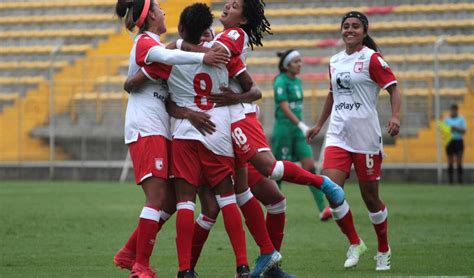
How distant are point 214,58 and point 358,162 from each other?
95.2 inches

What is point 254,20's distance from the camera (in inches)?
331

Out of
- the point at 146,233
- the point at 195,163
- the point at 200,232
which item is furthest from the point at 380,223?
the point at 146,233

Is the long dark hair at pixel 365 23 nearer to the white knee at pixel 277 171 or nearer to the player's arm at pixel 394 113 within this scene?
the player's arm at pixel 394 113

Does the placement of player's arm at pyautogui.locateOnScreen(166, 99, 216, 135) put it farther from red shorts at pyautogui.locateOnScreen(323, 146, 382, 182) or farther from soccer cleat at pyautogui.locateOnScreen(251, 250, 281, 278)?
red shorts at pyautogui.locateOnScreen(323, 146, 382, 182)

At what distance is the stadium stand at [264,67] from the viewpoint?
2320cm

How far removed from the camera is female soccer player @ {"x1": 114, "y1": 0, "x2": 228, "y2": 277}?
26.1 feet

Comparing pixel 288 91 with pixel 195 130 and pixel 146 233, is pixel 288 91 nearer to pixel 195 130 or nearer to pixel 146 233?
pixel 195 130

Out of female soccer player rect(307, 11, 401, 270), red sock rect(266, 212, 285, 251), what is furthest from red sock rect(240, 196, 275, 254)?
female soccer player rect(307, 11, 401, 270)

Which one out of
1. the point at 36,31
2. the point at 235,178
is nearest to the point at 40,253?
the point at 235,178

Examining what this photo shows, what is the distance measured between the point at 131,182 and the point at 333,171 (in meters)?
15.1

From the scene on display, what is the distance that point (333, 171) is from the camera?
959 cm

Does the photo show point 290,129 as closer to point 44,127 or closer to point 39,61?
point 44,127

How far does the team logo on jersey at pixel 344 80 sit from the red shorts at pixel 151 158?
7.71ft

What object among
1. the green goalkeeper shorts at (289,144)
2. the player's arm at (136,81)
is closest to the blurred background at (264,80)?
the green goalkeeper shorts at (289,144)
